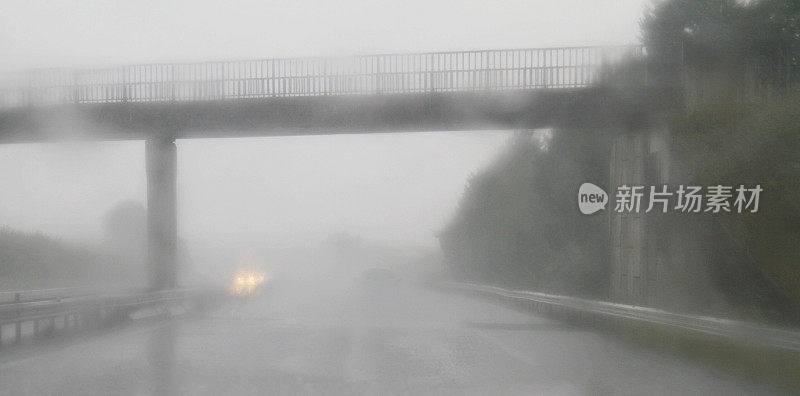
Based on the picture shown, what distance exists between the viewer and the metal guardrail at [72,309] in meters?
17.5

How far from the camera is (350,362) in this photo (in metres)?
14.3

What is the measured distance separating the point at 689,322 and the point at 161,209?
748 inches

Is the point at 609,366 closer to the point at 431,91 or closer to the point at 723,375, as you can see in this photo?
the point at 723,375

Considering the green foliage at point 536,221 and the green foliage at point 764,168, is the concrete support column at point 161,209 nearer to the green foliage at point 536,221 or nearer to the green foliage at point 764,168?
the green foliage at point 764,168

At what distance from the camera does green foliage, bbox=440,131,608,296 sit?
4631 cm

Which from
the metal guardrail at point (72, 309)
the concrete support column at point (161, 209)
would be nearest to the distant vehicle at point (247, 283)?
the concrete support column at point (161, 209)

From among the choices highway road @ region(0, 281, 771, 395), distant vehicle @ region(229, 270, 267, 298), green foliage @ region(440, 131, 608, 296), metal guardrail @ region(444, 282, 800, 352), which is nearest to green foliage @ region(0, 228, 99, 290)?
distant vehicle @ region(229, 270, 267, 298)

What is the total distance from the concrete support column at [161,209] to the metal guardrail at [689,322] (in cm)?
1201

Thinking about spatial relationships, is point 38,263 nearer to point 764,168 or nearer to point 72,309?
point 72,309

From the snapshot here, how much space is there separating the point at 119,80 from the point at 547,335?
15.5m

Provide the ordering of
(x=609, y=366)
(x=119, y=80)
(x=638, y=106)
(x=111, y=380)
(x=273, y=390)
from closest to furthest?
(x=273, y=390), (x=111, y=380), (x=609, y=366), (x=638, y=106), (x=119, y=80)

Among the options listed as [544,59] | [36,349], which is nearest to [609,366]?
[36,349]

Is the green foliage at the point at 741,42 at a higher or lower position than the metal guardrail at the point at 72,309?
higher

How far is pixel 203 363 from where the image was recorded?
1397 cm
